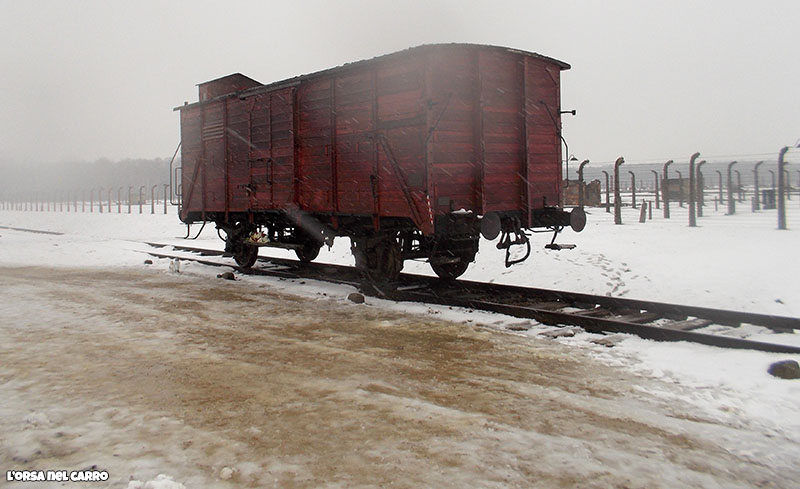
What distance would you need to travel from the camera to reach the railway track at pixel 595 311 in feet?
20.2

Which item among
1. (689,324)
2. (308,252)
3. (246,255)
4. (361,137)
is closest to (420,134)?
(361,137)

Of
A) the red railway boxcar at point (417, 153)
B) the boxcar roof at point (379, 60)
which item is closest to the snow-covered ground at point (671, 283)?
the red railway boxcar at point (417, 153)

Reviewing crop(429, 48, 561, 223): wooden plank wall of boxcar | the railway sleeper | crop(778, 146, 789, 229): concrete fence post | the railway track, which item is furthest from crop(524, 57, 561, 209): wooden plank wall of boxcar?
crop(778, 146, 789, 229): concrete fence post

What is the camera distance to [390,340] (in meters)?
6.64

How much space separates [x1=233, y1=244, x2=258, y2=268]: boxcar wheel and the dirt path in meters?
5.58

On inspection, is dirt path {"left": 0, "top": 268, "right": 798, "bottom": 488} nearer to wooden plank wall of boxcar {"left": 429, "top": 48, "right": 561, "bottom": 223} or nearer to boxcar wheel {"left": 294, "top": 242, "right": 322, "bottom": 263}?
wooden plank wall of boxcar {"left": 429, "top": 48, "right": 561, "bottom": 223}

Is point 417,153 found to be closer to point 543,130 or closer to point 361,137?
point 361,137

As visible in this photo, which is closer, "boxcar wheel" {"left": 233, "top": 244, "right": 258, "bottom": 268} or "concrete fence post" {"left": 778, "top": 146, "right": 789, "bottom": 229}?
"concrete fence post" {"left": 778, "top": 146, "right": 789, "bottom": 229}

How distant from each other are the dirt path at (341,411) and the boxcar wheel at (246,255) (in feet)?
18.3

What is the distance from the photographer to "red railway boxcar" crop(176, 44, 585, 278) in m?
8.31

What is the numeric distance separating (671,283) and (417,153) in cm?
456

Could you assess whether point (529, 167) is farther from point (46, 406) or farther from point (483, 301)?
point (46, 406)

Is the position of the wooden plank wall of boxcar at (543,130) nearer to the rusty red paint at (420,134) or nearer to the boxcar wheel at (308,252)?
the rusty red paint at (420,134)

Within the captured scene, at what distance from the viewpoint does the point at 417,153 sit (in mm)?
8352
